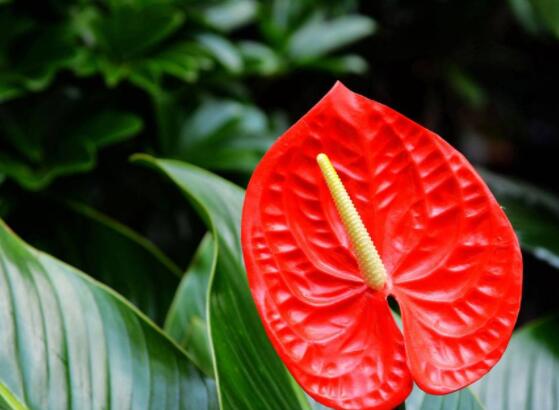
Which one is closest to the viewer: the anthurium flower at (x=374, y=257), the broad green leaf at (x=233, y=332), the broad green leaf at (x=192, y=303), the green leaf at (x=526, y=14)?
the anthurium flower at (x=374, y=257)

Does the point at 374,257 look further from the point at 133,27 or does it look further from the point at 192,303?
the point at 133,27

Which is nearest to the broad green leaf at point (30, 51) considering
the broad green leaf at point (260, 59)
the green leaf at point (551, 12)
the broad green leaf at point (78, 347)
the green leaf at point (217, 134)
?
the green leaf at point (217, 134)

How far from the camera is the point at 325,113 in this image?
1.60ft

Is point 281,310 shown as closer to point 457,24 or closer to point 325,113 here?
point 325,113

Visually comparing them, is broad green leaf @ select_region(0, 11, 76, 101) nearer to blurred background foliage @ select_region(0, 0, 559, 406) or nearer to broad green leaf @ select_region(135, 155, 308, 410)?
blurred background foliage @ select_region(0, 0, 559, 406)

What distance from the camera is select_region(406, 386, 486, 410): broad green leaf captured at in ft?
2.04

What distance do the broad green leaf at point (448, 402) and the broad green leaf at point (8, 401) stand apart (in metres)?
0.33

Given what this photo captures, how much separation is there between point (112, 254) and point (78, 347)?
350mm

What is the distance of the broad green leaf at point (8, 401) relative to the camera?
53cm

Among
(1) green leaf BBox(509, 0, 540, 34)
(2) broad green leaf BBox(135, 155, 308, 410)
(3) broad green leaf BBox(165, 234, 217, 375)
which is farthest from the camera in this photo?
(1) green leaf BBox(509, 0, 540, 34)

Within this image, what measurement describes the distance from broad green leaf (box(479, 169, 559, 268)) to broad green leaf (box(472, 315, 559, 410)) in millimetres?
174

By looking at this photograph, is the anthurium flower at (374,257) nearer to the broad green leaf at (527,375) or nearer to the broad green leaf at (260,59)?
the broad green leaf at (527,375)

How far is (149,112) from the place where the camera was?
3.69ft

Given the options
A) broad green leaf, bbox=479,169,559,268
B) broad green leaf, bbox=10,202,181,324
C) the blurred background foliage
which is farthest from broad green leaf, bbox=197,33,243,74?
broad green leaf, bbox=479,169,559,268
